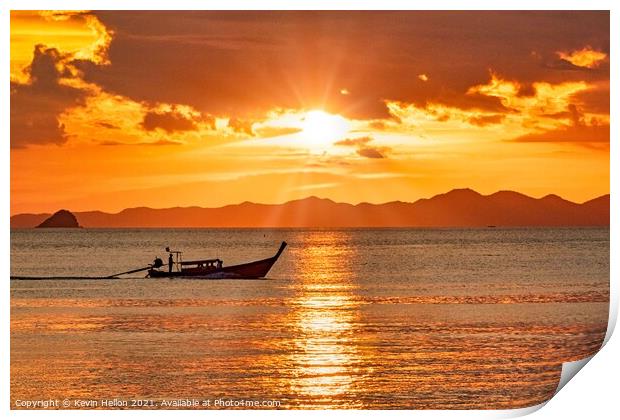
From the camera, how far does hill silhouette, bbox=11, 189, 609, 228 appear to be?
24.9 ft

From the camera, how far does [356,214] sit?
807cm

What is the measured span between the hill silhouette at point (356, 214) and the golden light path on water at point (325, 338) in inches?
36.1

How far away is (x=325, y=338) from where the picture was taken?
850 cm

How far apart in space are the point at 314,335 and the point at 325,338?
101 millimetres

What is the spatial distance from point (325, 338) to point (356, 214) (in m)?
1.11

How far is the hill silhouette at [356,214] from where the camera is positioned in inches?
299

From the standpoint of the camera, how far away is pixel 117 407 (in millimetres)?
5969

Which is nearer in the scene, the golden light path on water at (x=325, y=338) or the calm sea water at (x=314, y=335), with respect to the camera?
the golden light path on water at (x=325, y=338)

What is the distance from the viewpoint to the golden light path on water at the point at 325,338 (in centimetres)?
614

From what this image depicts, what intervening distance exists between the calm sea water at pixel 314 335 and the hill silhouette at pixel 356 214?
36.3 inches

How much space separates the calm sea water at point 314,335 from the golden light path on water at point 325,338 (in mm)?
18

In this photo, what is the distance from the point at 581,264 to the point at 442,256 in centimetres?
409
